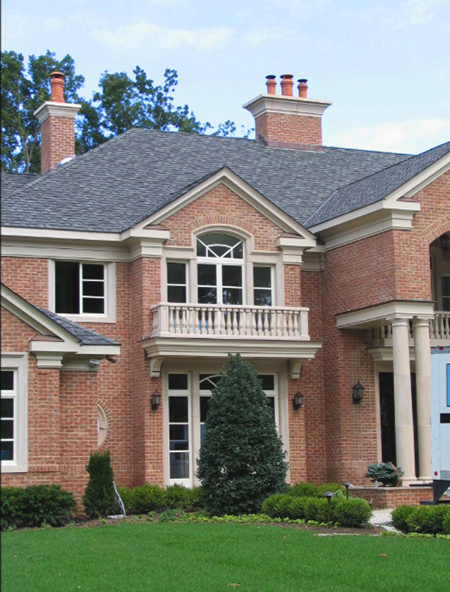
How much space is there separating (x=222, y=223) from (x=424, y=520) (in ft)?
34.5

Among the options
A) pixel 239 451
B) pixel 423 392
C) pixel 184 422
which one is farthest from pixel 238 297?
pixel 239 451

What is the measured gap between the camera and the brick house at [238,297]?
2425 cm

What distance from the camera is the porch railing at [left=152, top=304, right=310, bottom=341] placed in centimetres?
2388

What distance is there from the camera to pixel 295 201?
29.1 m

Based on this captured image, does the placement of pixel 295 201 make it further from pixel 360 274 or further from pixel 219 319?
pixel 219 319

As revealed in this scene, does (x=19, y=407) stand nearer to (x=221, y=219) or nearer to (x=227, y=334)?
(x=227, y=334)

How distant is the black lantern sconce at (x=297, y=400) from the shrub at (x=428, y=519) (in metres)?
8.09

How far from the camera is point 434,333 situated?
2691 centimetres

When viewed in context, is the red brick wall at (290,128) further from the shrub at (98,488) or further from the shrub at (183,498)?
the shrub at (98,488)

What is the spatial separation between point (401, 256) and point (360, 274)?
1526 mm

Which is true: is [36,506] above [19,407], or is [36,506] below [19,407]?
below

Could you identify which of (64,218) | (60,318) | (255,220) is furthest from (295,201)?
(60,318)

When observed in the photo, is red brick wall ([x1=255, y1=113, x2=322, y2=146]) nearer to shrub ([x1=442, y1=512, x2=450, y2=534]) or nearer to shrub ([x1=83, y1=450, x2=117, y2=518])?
shrub ([x1=83, y1=450, x2=117, y2=518])

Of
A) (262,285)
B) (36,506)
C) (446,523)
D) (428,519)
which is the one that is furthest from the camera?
(262,285)
